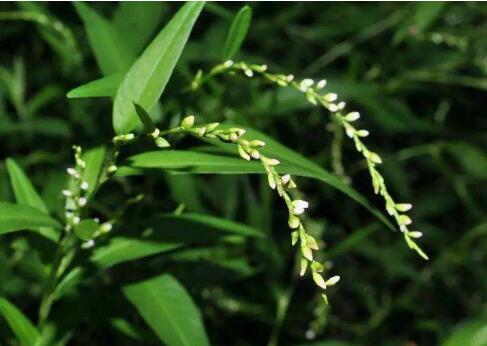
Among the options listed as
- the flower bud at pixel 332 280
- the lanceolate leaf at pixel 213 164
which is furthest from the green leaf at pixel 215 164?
the flower bud at pixel 332 280

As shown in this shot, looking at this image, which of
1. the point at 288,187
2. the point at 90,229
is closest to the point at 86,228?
the point at 90,229

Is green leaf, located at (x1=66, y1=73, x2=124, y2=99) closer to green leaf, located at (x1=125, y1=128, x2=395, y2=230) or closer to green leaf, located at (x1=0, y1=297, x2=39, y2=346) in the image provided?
green leaf, located at (x1=125, y1=128, x2=395, y2=230)

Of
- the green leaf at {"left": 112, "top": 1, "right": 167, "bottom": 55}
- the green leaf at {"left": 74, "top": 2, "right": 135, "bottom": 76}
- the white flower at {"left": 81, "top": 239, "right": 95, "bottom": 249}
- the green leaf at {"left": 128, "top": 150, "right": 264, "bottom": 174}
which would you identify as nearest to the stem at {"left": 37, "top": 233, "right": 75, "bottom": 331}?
the white flower at {"left": 81, "top": 239, "right": 95, "bottom": 249}

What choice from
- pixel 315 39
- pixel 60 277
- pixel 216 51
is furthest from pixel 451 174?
pixel 60 277

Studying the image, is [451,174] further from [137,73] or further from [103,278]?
[137,73]

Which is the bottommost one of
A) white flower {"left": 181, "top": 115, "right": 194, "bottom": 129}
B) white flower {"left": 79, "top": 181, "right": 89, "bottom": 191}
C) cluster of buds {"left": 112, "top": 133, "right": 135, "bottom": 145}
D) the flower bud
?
the flower bud
